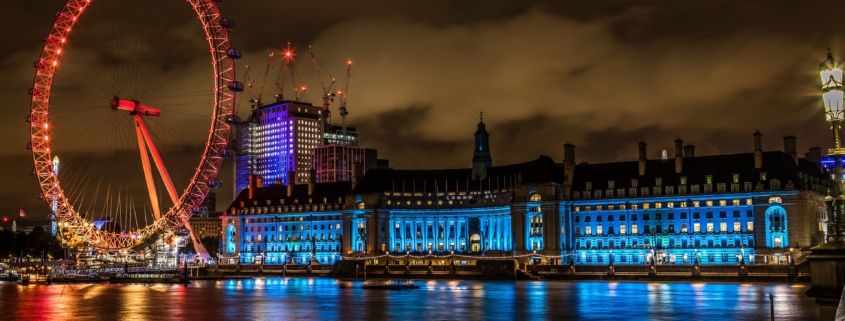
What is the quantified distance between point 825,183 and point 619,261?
131ft

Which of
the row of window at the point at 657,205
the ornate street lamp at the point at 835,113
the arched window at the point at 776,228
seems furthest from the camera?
the row of window at the point at 657,205

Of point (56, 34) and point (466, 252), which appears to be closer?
point (56, 34)

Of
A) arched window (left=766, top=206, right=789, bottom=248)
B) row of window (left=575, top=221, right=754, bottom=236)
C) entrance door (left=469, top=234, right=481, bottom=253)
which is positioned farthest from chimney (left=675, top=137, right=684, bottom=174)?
entrance door (left=469, top=234, right=481, bottom=253)

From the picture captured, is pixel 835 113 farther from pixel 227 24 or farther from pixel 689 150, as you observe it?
pixel 689 150

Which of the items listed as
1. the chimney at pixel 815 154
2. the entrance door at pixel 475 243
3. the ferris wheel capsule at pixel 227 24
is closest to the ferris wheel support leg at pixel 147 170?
the ferris wheel capsule at pixel 227 24

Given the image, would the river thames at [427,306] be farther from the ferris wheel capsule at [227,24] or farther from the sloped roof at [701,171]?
the sloped roof at [701,171]

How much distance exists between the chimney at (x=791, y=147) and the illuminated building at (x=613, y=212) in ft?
0.82

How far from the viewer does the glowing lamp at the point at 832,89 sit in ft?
105

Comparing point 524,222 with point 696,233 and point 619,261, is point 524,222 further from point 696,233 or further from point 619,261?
point 696,233

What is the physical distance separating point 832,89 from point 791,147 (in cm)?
13630

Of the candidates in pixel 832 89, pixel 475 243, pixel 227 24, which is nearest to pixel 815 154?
pixel 475 243

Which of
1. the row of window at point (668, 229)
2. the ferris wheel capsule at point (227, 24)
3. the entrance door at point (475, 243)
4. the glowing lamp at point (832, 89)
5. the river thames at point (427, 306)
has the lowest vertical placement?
the river thames at point (427, 306)

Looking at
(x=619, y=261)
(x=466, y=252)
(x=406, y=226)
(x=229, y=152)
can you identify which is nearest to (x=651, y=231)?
(x=619, y=261)

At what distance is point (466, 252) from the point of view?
622 ft
